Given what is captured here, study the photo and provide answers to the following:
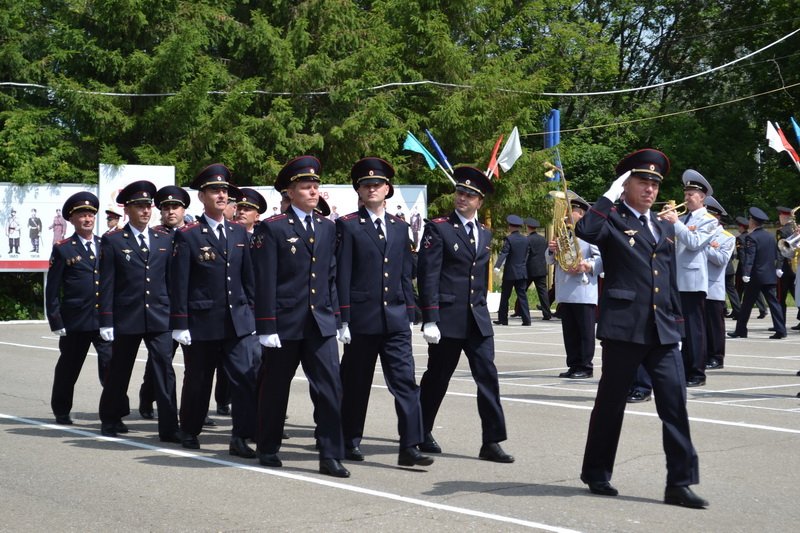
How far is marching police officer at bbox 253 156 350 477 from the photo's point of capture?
832 centimetres

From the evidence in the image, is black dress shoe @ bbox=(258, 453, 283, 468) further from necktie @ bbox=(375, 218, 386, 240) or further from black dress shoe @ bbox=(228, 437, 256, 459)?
necktie @ bbox=(375, 218, 386, 240)

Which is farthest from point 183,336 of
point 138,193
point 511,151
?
point 511,151

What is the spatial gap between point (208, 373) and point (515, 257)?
16408 millimetres

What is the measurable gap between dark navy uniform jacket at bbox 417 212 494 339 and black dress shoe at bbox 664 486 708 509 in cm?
211

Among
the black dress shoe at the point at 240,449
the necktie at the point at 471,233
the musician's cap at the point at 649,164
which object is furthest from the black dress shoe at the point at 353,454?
the musician's cap at the point at 649,164

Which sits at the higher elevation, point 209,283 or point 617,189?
point 617,189

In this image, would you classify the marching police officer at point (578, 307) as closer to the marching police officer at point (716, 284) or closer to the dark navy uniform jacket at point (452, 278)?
the marching police officer at point (716, 284)

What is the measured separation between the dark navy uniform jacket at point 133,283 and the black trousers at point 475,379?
8.30 ft

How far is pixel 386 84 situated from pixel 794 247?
1951cm

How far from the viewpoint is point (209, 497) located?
7508mm

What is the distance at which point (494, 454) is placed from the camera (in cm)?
878

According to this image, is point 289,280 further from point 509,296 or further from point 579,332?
point 509,296

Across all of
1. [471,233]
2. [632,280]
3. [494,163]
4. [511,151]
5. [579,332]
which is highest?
[494,163]

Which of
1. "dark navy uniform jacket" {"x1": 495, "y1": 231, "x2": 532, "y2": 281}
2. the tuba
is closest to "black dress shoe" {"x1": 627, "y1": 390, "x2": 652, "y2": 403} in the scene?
the tuba
